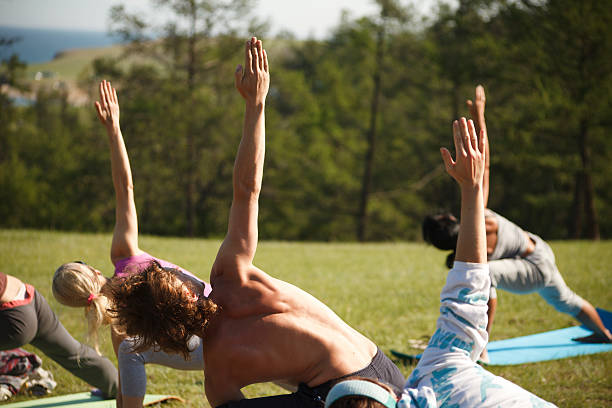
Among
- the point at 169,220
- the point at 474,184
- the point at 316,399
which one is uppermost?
the point at 474,184

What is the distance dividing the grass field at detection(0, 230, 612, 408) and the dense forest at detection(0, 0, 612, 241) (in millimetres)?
8719

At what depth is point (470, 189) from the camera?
2.13m

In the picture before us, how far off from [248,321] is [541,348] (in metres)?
4.13

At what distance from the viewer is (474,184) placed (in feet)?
6.97

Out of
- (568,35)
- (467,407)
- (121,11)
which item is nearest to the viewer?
(467,407)

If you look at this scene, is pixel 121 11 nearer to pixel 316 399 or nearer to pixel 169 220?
pixel 169 220

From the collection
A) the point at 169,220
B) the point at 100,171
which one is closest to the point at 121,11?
the point at 100,171

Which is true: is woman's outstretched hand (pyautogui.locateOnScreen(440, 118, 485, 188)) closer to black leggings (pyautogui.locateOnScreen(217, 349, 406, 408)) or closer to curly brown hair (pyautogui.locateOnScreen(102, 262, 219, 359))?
black leggings (pyautogui.locateOnScreen(217, 349, 406, 408))

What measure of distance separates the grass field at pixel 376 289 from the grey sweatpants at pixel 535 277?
22.6 inches

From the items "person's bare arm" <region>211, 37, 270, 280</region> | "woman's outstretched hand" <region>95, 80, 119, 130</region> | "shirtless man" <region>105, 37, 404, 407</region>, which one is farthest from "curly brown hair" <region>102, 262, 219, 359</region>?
"woman's outstretched hand" <region>95, 80, 119, 130</region>

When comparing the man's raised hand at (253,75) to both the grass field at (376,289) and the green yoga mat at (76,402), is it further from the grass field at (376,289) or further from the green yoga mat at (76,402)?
the green yoga mat at (76,402)

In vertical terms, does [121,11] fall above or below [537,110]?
above

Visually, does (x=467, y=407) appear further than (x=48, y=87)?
No

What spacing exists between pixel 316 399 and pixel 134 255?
1809 mm
